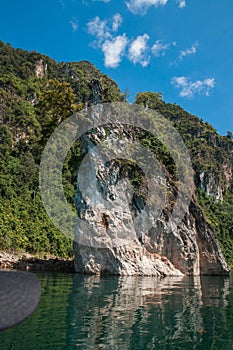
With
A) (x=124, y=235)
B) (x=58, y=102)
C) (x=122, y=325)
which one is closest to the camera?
(x=122, y=325)

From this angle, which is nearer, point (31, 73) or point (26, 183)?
point (26, 183)

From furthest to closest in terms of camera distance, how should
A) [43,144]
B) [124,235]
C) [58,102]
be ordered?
[43,144] → [58,102] → [124,235]

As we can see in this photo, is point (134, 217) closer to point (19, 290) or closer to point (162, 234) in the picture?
point (162, 234)

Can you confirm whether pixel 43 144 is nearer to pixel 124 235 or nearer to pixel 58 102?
pixel 58 102

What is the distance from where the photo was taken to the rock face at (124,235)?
21422 millimetres

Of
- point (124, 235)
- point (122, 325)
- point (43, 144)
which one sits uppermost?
point (43, 144)

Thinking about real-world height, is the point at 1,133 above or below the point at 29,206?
above

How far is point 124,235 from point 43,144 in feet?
36.3

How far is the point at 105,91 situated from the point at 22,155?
3029cm

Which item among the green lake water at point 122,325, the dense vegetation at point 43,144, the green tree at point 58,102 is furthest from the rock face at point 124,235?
the green lake water at point 122,325

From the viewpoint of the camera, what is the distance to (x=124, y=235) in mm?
22328

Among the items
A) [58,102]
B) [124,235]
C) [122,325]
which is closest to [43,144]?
[58,102]

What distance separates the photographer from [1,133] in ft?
172

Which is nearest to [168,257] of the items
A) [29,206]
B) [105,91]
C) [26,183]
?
[105,91]
